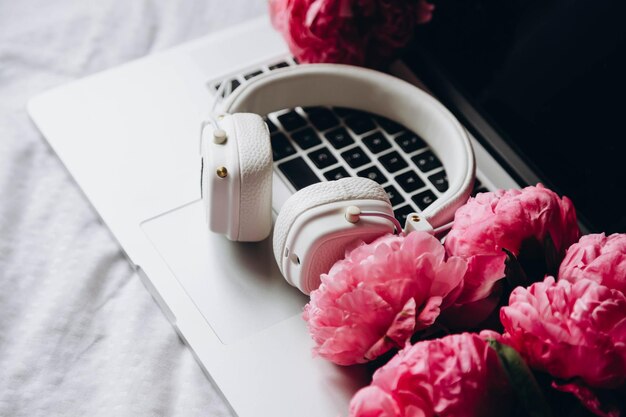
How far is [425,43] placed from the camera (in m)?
0.74

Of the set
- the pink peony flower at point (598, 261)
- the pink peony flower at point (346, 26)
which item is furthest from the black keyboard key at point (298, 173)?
the pink peony flower at point (598, 261)

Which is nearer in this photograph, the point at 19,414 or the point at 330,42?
the point at 19,414

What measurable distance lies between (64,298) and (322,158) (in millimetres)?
243

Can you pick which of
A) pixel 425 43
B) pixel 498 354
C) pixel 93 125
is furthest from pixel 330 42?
pixel 498 354

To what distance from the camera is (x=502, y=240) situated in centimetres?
49

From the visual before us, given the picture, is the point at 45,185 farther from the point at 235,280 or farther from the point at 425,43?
the point at 425,43

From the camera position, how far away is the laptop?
55 centimetres

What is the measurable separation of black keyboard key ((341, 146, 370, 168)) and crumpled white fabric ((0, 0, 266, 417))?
0.21m

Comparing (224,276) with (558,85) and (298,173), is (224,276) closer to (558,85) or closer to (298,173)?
(298,173)

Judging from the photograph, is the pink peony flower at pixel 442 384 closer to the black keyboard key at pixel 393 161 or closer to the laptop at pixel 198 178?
the laptop at pixel 198 178

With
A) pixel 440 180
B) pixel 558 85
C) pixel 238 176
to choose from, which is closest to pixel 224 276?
pixel 238 176

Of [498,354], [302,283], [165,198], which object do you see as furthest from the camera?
[165,198]

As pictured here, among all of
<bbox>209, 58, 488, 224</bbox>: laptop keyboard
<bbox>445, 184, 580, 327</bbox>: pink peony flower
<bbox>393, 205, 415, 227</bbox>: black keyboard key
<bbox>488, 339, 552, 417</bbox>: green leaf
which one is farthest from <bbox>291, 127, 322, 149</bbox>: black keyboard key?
<bbox>488, 339, 552, 417</bbox>: green leaf

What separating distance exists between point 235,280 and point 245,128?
120 mm
